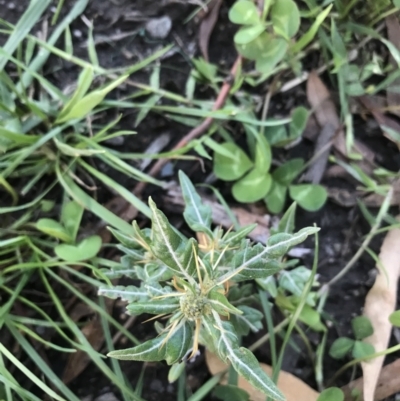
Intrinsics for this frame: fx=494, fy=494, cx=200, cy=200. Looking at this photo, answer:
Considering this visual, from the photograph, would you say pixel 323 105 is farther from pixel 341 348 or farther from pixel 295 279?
pixel 341 348

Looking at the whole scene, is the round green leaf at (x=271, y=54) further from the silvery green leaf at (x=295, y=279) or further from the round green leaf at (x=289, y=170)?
the silvery green leaf at (x=295, y=279)

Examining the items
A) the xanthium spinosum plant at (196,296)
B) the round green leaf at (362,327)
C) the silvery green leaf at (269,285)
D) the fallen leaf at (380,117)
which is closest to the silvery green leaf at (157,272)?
the xanthium spinosum plant at (196,296)

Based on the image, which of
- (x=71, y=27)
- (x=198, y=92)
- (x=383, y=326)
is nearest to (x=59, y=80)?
(x=71, y=27)

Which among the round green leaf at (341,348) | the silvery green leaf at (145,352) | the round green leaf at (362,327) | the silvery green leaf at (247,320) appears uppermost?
the silvery green leaf at (145,352)

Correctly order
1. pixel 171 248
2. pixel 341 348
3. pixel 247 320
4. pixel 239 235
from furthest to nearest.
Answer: pixel 341 348
pixel 247 320
pixel 239 235
pixel 171 248

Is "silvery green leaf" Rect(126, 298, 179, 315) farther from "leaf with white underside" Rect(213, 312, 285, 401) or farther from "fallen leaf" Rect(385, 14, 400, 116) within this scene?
"fallen leaf" Rect(385, 14, 400, 116)

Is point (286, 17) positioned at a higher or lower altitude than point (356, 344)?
higher

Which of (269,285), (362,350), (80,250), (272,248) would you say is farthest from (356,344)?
(80,250)
